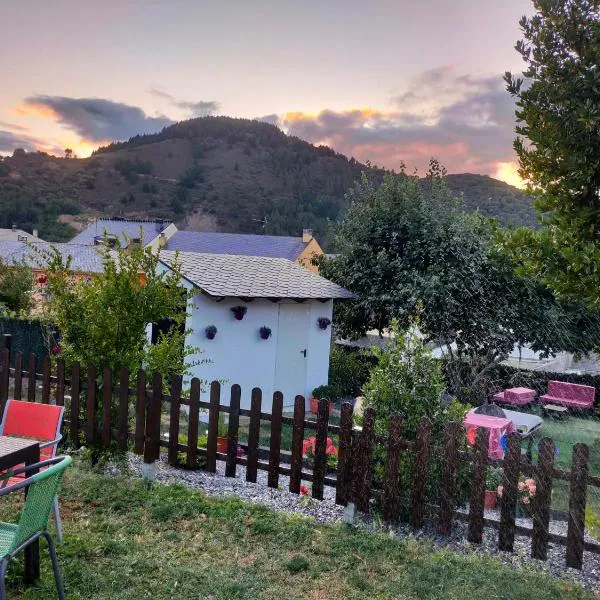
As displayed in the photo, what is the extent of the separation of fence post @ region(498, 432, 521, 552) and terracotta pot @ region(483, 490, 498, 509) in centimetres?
185

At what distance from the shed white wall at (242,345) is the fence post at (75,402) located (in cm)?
612

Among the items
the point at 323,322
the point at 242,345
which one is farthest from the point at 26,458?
the point at 323,322

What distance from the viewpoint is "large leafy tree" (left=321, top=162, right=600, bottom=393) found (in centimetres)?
1605

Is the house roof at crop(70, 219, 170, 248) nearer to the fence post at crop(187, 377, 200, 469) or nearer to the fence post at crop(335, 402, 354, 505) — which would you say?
the fence post at crop(187, 377, 200, 469)

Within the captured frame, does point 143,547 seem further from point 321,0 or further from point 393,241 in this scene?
point 393,241

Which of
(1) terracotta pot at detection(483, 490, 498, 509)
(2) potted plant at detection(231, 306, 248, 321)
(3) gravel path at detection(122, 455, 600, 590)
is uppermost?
(2) potted plant at detection(231, 306, 248, 321)

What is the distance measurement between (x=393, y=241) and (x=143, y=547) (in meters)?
13.9

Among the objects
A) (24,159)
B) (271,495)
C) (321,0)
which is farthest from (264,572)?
(24,159)

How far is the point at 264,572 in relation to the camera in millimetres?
4203

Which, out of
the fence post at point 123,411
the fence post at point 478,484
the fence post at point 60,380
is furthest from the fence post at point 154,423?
the fence post at point 478,484

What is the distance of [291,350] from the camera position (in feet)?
50.3

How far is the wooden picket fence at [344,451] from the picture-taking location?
15.5 ft

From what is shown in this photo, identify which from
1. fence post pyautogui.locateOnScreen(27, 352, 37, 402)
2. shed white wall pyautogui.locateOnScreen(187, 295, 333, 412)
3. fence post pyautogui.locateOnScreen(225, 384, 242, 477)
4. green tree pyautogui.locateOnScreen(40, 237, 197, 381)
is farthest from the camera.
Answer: shed white wall pyautogui.locateOnScreen(187, 295, 333, 412)

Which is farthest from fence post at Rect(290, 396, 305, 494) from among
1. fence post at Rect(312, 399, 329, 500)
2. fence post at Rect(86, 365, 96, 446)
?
fence post at Rect(86, 365, 96, 446)
